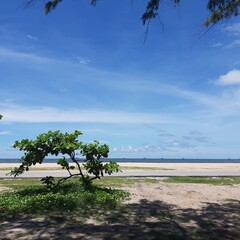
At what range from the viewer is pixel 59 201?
13328 millimetres

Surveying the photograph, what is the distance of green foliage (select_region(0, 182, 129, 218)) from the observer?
39.9 ft

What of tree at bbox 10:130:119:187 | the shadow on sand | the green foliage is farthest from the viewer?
tree at bbox 10:130:119:187

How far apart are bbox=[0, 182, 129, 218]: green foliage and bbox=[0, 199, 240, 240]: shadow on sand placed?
111cm

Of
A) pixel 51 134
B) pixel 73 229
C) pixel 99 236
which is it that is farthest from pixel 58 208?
pixel 51 134

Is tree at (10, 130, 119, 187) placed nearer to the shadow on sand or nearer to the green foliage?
the green foliage

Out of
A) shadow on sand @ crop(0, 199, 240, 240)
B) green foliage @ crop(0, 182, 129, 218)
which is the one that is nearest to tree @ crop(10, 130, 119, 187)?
green foliage @ crop(0, 182, 129, 218)

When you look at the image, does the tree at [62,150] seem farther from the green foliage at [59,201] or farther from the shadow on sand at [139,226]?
the shadow on sand at [139,226]

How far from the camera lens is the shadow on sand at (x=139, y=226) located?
8.82 m

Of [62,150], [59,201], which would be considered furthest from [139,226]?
[62,150]

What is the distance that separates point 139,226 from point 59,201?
4361 mm

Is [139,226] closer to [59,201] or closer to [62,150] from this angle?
[59,201]

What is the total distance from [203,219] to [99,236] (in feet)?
12.0

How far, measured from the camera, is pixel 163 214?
1171cm

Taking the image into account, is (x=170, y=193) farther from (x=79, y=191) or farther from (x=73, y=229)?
(x=73, y=229)
